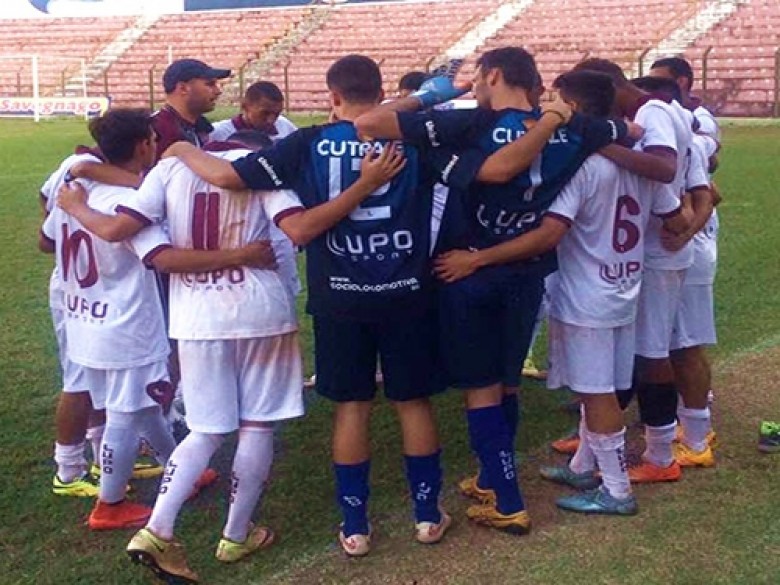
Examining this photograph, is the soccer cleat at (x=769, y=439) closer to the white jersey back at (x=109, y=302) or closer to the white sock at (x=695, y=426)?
the white sock at (x=695, y=426)

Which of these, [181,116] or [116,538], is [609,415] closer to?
[116,538]

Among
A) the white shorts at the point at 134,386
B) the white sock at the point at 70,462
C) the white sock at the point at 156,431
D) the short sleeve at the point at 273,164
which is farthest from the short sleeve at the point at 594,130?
the white sock at the point at 70,462

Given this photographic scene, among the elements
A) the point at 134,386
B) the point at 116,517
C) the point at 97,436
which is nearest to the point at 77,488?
the point at 97,436

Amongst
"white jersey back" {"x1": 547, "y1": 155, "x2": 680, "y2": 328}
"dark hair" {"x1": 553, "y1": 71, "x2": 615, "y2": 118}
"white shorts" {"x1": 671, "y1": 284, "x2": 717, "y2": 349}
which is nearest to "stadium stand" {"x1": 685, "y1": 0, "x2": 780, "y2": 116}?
"white shorts" {"x1": 671, "y1": 284, "x2": 717, "y2": 349}

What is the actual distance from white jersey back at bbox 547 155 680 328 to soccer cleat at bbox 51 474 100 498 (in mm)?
2150

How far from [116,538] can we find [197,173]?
5.02 ft

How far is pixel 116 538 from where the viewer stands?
14.5 feet

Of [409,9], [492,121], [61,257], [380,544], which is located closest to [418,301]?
[492,121]

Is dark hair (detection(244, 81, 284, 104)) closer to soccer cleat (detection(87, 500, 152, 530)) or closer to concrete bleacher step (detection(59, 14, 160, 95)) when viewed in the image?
soccer cleat (detection(87, 500, 152, 530))

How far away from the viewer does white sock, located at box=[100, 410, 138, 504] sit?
4383 millimetres

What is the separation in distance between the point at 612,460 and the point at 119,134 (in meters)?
2.35

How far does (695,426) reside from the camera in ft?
16.7

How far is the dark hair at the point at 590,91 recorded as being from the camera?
175 inches

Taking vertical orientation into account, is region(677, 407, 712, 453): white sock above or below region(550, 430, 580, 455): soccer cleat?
above
